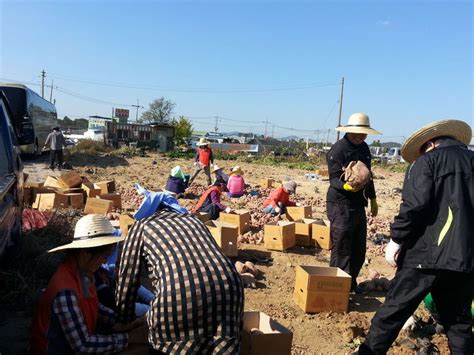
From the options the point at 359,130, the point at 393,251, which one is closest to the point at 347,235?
the point at 359,130

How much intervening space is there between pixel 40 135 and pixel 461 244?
19.7m

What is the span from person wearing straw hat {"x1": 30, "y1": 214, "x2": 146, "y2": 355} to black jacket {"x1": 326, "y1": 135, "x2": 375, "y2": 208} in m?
2.75

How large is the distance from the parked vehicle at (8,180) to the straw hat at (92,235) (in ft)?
3.05

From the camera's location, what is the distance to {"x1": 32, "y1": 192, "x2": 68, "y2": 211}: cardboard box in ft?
24.9

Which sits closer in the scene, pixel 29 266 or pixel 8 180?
pixel 8 180

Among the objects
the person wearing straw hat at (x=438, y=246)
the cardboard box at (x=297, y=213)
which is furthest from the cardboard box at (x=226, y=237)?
the person wearing straw hat at (x=438, y=246)

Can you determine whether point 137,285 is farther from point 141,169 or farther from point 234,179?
point 141,169

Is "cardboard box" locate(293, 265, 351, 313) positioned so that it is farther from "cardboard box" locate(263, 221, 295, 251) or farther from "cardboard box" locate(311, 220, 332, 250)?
"cardboard box" locate(311, 220, 332, 250)

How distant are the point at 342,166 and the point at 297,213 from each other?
3414 millimetres

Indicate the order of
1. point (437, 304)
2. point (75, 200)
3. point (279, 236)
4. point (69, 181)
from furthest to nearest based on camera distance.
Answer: point (69, 181) < point (75, 200) < point (279, 236) < point (437, 304)

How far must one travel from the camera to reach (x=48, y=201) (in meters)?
7.64

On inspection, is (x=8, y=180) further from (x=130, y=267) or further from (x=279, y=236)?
(x=279, y=236)

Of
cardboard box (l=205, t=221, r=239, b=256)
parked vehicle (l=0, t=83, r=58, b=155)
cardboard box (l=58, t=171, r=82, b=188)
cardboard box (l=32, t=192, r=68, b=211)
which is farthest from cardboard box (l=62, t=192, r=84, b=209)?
parked vehicle (l=0, t=83, r=58, b=155)

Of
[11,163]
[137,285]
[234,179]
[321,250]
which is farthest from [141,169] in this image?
[137,285]
